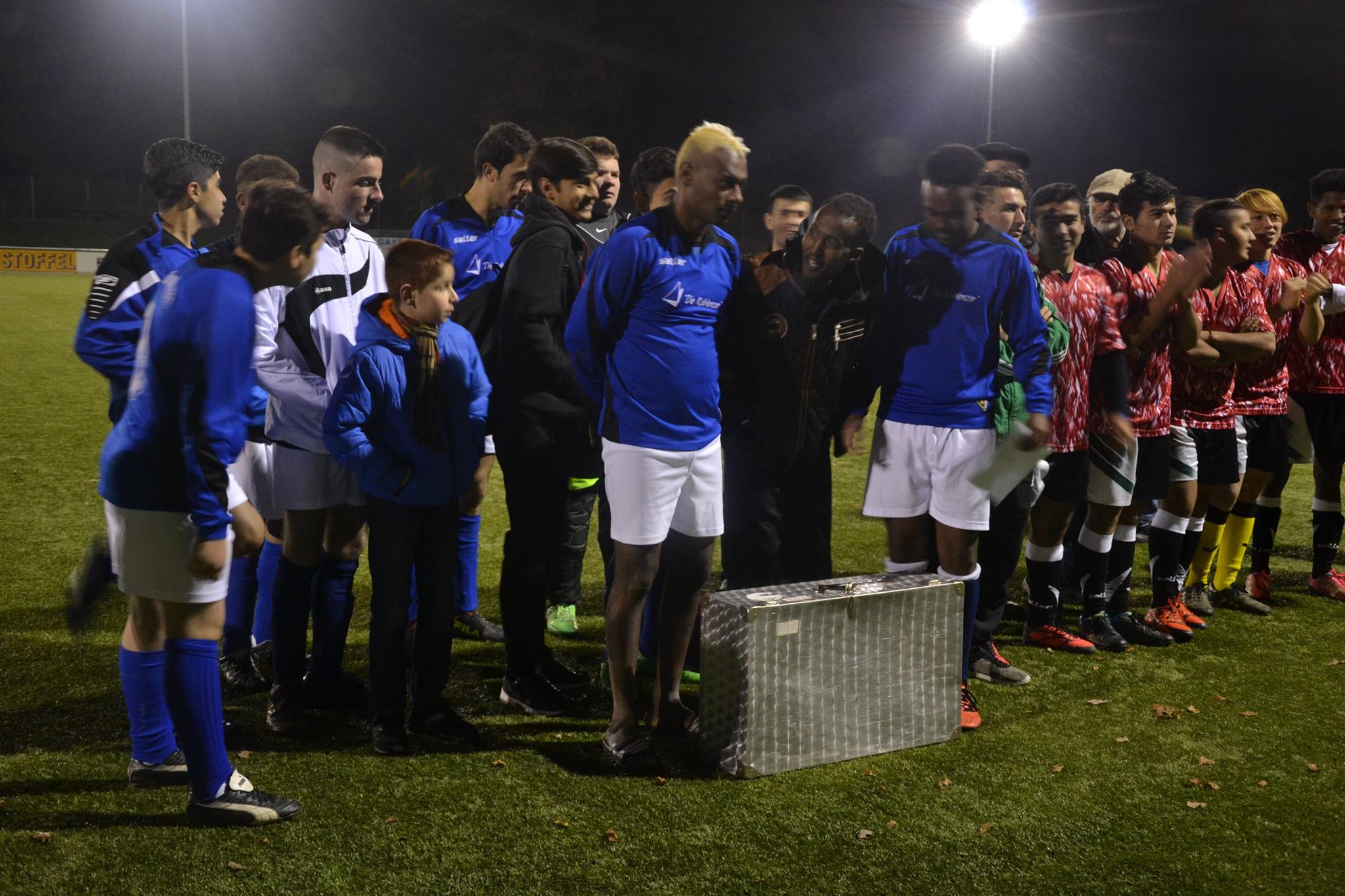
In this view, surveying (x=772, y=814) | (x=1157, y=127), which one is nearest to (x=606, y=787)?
(x=772, y=814)

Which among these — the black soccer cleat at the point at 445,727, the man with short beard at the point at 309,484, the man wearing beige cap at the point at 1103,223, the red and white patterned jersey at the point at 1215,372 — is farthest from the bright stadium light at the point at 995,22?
the black soccer cleat at the point at 445,727

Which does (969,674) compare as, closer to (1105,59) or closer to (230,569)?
(230,569)

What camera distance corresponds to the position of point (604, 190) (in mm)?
5445

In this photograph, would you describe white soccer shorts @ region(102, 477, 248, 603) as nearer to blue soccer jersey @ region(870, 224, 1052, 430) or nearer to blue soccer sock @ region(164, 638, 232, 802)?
blue soccer sock @ region(164, 638, 232, 802)

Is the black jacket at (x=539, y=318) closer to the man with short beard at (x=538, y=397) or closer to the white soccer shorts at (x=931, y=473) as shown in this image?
the man with short beard at (x=538, y=397)

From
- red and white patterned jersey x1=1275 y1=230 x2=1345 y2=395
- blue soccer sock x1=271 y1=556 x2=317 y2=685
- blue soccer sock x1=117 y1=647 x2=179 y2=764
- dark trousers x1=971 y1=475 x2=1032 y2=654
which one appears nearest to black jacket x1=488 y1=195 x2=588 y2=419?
blue soccer sock x1=271 y1=556 x2=317 y2=685

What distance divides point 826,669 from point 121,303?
2.51 meters

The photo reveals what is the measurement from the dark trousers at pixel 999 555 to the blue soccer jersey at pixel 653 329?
1742 millimetres

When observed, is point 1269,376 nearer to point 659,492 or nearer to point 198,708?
point 659,492

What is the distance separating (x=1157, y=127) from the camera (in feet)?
88.9

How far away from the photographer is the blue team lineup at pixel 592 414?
3184mm

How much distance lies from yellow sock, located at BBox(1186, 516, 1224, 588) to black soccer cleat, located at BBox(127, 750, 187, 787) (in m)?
4.72

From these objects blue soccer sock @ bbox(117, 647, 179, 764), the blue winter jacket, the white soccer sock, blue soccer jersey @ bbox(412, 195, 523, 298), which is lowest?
blue soccer sock @ bbox(117, 647, 179, 764)

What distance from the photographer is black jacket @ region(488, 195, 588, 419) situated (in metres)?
4.09
